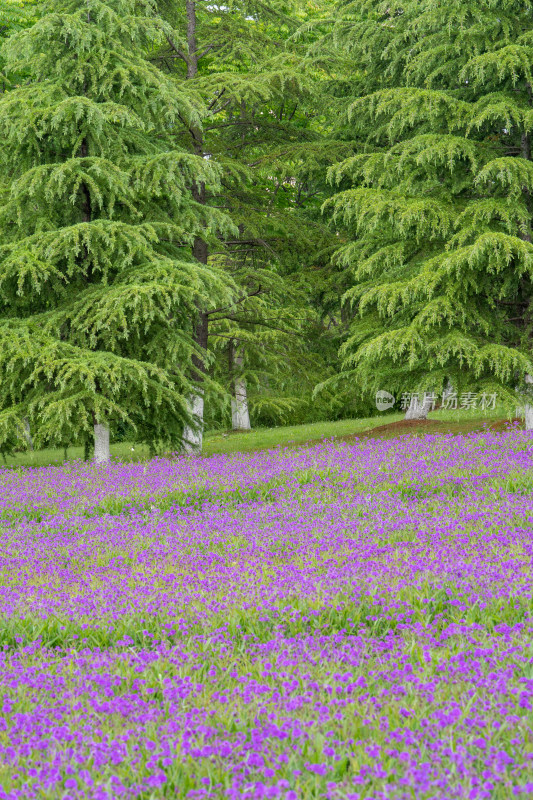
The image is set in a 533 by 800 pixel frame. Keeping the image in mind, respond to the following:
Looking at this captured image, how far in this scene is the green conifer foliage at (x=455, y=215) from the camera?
12766 mm

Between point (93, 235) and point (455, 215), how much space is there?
266 inches

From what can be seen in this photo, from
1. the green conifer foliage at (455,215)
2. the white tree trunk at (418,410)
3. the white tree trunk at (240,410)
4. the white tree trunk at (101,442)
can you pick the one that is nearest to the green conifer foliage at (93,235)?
the white tree trunk at (101,442)

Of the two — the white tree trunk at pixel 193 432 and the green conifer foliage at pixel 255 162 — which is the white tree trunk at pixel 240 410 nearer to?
the green conifer foliage at pixel 255 162

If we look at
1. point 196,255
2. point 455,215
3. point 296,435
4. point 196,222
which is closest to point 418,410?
point 296,435

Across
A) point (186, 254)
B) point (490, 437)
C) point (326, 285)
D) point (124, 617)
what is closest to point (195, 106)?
point (186, 254)

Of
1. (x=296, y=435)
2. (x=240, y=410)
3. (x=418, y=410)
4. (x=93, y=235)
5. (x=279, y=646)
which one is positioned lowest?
(x=279, y=646)

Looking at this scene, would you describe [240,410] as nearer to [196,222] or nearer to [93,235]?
[196,222]

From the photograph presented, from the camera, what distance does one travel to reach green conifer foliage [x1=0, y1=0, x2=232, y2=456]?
11.9m

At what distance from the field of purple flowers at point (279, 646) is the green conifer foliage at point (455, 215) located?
5303 mm

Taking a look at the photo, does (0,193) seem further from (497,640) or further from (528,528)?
(497,640)

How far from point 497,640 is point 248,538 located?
3140 mm

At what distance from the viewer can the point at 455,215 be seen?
13555 millimetres

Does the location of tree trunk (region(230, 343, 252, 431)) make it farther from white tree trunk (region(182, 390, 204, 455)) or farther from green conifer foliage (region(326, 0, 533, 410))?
green conifer foliage (region(326, 0, 533, 410))

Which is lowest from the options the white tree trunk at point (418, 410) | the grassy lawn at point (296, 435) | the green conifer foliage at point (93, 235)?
the grassy lawn at point (296, 435)
